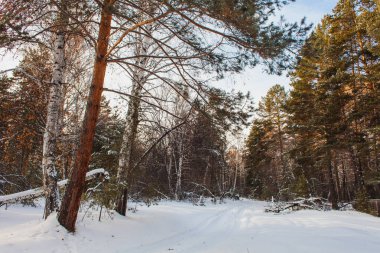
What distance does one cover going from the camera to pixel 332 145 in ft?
54.7

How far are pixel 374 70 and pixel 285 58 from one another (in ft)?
40.7

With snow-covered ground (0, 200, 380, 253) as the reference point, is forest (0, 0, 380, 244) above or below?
above

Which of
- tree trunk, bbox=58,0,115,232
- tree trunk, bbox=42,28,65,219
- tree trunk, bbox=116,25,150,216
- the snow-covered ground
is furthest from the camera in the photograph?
tree trunk, bbox=116,25,150,216

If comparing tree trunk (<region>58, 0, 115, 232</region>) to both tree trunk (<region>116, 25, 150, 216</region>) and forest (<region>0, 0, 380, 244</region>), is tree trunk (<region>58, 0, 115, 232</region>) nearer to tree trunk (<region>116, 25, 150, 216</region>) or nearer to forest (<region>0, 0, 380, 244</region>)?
forest (<region>0, 0, 380, 244</region>)

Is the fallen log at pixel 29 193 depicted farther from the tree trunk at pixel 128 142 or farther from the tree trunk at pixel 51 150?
the tree trunk at pixel 128 142

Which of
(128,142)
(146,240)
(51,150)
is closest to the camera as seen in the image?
(51,150)

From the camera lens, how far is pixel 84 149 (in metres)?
6.20

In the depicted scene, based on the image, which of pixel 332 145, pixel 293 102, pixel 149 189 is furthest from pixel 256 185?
pixel 149 189

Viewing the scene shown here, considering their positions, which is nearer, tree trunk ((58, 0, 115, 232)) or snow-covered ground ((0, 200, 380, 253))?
snow-covered ground ((0, 200, 380, 253))

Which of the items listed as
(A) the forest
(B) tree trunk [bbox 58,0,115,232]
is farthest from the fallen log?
(B) tree trunk [bbox 58,0,115,232]

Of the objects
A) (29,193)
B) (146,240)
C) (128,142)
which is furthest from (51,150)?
(146,240)

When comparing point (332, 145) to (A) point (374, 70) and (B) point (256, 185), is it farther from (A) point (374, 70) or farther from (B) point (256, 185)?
(B) point (256, 185)

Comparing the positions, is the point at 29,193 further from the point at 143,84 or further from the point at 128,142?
the point at 143,84

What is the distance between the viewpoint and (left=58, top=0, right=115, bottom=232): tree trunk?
6148mm
